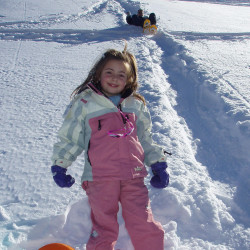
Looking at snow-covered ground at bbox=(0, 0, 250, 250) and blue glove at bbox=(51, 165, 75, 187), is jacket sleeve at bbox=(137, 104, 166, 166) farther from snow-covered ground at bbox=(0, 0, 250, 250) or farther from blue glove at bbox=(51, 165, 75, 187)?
blue glove at bbox=(51, 165, 75, 187)

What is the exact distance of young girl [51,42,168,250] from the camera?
4.92ft

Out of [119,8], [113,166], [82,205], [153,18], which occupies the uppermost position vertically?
[113,166]

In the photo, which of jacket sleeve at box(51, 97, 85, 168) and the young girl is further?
jacket sleeve at box(51, 97, 85, 168)

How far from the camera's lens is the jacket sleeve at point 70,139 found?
1617 millimetres

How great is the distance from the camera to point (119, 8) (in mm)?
10250

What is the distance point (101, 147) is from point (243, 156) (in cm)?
131

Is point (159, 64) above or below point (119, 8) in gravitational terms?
above

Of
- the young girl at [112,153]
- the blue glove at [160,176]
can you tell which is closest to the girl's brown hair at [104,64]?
the young girl at [112,153]

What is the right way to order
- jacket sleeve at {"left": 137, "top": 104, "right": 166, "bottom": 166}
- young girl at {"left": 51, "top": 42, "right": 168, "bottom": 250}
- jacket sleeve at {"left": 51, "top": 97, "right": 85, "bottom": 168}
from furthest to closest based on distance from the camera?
jacket sleeve at {"left": 137, "top": 104, "right": 166, "bottom": 166}, jacket sleeve at {"left": 51, "top": 97, "right": 85, "bottom": 168}, young girl at {"left": 51, "top": 42, "right": 168, "bottom": 250}

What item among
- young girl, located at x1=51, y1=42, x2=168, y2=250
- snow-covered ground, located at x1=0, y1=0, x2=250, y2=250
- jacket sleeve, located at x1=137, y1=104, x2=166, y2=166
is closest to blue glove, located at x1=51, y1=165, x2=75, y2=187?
young girl, located at x1=51, y1=42, x2=168, y2=250

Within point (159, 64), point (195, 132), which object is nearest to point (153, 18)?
point (159, 64)

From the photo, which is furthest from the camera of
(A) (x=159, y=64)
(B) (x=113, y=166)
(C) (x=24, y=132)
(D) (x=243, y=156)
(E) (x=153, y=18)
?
(E) (x=153, y=18)

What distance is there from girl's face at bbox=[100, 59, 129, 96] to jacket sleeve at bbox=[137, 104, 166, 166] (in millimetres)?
213

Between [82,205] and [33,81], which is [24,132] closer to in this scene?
[82,205]
